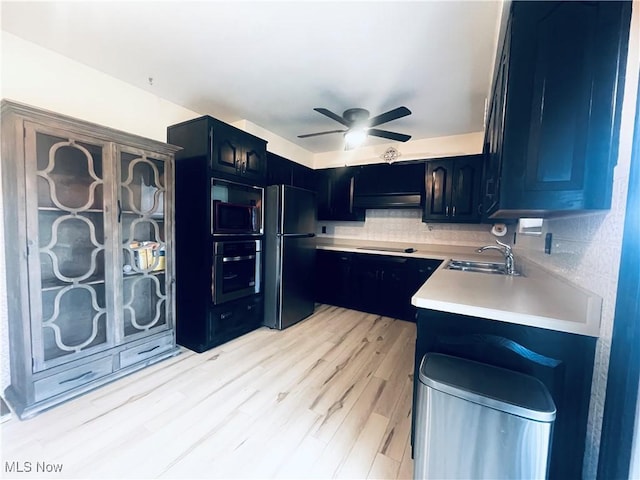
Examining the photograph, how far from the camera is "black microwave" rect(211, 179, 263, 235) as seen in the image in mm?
2438

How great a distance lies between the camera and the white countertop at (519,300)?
3.04ft

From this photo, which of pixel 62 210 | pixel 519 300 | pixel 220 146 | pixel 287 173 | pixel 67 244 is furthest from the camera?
pixel 287 173

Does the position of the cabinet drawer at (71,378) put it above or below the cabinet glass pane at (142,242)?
below

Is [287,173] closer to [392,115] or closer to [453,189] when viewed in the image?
[392,115]

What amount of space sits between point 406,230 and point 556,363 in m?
3.08

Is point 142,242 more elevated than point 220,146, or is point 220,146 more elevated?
point 220,146

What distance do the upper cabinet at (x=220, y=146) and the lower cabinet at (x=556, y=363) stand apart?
2.32m

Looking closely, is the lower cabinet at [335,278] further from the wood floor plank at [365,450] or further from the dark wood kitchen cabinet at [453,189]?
the wood floor plank at [365,450]

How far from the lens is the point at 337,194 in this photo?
4.17 m

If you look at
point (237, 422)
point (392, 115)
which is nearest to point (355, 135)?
point (392, 115)

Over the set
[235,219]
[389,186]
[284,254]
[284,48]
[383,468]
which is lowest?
[383,468]

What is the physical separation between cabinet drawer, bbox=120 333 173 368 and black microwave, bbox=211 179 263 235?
3.35 ft

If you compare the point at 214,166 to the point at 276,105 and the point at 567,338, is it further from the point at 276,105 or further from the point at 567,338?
the point at 567,338

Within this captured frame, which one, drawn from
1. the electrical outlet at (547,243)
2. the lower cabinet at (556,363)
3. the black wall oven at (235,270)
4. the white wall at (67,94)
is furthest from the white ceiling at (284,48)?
the lower cabinet at (556,363)
